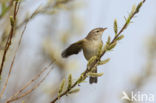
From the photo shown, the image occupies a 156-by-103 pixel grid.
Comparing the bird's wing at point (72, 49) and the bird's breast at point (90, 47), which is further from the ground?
the bird's wing at point (72, 49)

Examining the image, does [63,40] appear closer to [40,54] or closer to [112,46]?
[40,54]

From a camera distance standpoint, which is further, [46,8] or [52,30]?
[52,30]

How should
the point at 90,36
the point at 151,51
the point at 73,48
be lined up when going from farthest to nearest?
1. the point at 151,51
2. the point at 90,36
3. the point at 73,48

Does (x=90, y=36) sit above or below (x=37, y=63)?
above

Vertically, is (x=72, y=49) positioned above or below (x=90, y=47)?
above

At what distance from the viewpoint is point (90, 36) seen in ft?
13.0

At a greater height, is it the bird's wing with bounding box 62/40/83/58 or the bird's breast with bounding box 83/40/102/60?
the bird's wing with bounding box 62/40/83/58

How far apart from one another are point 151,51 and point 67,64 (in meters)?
1.50

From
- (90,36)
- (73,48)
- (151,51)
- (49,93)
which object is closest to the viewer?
(73,48)

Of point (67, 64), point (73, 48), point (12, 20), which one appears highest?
point (12, 20)

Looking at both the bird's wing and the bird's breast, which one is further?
the bird's breast

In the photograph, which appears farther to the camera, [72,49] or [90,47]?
[90,47]

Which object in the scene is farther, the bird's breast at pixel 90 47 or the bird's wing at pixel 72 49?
the bird's breast at pixel 90 47

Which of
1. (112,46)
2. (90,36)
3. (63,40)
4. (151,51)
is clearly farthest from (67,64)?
(112,46)
